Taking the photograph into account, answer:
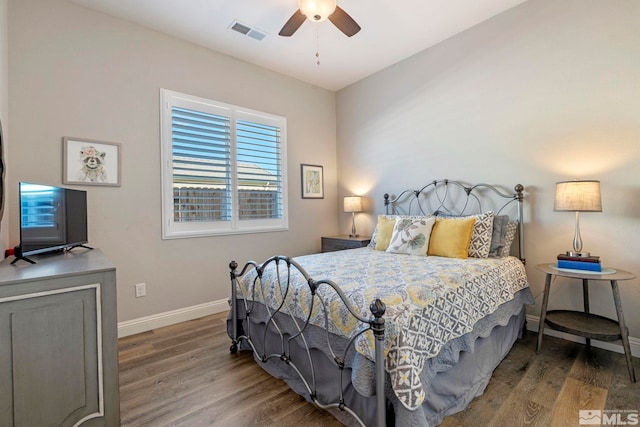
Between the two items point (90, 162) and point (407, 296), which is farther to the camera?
point (90, 162)

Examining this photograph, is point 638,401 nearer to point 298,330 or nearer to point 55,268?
point 298,330

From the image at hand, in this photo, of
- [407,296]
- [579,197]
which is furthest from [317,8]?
[579,197]

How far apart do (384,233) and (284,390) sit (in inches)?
73.0

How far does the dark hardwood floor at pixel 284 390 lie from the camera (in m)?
1.67

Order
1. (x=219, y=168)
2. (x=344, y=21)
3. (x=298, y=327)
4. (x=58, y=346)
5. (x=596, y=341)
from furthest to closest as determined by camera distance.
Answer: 1. (x=219, y=168)
2. (x=596, y=341)
3. (x=344, y=21)
4. (x=298, y=327)
5. (x=58, y=346)

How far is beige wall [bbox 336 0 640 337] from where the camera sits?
7.62 ft

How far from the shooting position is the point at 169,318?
310 centimetres

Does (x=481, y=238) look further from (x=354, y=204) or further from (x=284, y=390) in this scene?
(x=284, y=390)

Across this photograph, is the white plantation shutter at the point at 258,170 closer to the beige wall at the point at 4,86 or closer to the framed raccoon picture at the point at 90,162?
the framed raccoon picture at the point at 90,162

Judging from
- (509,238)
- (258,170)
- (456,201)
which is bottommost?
(509,238)

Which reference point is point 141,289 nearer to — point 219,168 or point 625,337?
point 219,168

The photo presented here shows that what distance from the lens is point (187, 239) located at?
3.24 meters

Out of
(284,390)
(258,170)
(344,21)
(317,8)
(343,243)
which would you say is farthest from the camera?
(343,243)

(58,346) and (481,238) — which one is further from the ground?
(481,238)
